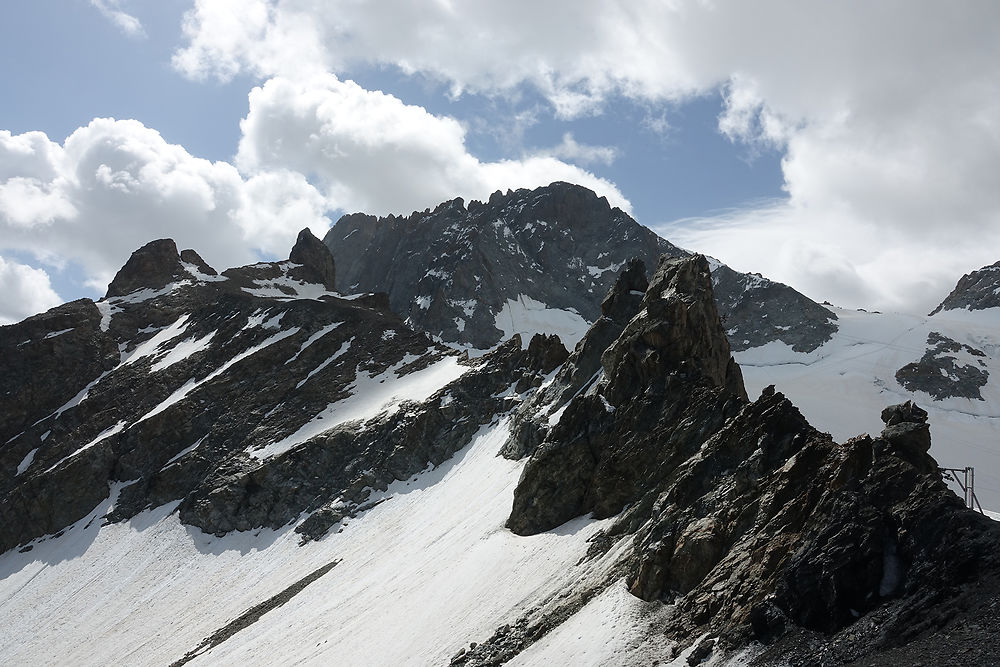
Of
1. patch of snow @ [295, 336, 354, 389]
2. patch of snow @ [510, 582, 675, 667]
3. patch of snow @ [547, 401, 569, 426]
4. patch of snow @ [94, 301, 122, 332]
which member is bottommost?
patch of snow @ [510, 582, 675, 667]

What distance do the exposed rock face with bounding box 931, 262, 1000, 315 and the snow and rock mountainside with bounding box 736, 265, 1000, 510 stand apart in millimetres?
1811

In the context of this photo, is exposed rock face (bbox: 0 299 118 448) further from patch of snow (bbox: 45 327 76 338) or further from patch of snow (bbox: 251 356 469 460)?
patch of snow (bbox: 251 356 469 460)

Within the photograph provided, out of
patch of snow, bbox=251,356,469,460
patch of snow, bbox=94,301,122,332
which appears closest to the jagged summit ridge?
patch of snow, bbox=94,301,122,332

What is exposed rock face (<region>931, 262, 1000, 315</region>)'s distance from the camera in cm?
16462

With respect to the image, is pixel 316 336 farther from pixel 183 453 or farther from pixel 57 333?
pixel 57 333

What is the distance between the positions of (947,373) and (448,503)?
113233 mm

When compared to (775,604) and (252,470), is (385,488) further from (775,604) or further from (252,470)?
(775,604)

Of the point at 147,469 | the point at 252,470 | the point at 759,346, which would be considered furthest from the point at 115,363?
the point at 759,346

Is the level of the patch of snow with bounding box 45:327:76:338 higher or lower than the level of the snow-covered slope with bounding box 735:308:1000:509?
higher

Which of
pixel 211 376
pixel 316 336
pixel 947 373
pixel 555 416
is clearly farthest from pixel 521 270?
pixel 555 416

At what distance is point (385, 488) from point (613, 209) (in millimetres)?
144585

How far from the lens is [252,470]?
193ft

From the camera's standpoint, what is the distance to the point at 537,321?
15275cm

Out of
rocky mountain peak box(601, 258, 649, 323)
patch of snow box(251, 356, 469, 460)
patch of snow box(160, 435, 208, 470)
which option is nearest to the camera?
rocky mountain peak box(601, 258, 649, 323)
